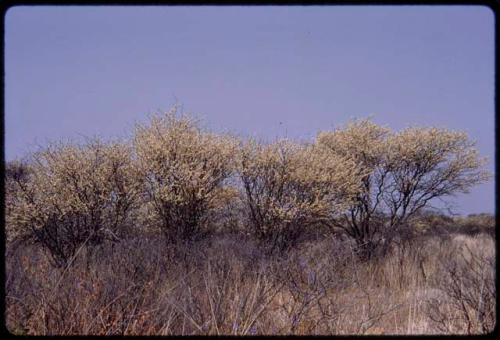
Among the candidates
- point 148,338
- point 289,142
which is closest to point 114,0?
point 148,338

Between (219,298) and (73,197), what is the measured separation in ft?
14.9

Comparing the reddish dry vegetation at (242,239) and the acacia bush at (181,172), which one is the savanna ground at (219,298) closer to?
the reddish dry vegetation at (242,239)

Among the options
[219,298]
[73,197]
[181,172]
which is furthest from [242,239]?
[219,298]

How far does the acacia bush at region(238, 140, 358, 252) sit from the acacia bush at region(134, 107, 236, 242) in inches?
19.0

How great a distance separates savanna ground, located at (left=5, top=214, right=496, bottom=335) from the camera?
3.66 m

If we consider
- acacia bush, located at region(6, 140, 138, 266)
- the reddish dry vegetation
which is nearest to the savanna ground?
the reddish dry vegetation

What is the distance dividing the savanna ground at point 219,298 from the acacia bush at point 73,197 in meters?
1.43

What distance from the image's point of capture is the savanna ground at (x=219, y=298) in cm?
366

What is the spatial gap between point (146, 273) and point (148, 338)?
3.32ft

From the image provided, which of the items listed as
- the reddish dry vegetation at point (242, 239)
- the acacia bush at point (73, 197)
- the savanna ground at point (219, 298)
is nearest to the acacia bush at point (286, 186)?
the reddish dry vegetation at point (242, 239)

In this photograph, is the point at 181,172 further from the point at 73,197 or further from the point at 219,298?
the point at 219,298

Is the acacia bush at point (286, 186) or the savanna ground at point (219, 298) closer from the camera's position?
the savanna ground at point (219, 298)

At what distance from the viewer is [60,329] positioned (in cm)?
353

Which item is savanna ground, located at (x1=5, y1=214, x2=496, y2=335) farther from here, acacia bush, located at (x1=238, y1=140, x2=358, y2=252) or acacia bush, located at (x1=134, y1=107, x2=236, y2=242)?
acacia bush, located at (x1=238, y1=140, x2=358, y2=252)
